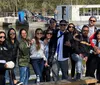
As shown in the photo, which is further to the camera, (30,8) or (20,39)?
(30,8)

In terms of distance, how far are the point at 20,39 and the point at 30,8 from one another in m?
50.8

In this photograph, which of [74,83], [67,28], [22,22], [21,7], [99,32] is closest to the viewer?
[74,83]

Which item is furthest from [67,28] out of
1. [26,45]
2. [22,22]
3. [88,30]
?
[22,22]

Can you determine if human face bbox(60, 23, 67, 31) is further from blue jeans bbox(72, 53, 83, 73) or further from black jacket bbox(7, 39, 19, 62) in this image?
black jacket bbox(7, 39, 19, 62)

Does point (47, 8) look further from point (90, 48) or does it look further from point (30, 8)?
point (90, 48)

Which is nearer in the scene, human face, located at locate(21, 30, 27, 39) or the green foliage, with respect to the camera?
human face, located at locate(21, 30, 27, 39)

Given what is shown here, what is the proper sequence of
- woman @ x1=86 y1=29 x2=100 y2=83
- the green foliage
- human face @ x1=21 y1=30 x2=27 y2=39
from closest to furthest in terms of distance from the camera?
human face @ x1=21 y1=30 x2=27 y2=39, woman @ x1=86 y1=29 x2=100 y2=83, the green foliage

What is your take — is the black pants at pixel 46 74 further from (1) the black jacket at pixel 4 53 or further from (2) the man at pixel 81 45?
(1) the black jacket at pixel 4 53

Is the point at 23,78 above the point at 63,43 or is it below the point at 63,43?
below

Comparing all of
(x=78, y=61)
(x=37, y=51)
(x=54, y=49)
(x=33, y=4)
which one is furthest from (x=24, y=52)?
(x=33, y=4)

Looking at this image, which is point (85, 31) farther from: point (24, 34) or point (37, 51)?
point (24, 34)

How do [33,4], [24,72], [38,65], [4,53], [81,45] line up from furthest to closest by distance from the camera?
[33,4] → [81,45] → [38,65] → [24,72] → [4,53]

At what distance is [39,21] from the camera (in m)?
40.9

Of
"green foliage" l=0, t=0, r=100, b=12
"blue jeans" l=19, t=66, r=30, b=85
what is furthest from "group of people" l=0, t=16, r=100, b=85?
"green foliage" l=0, t=0, r=100, b=12
